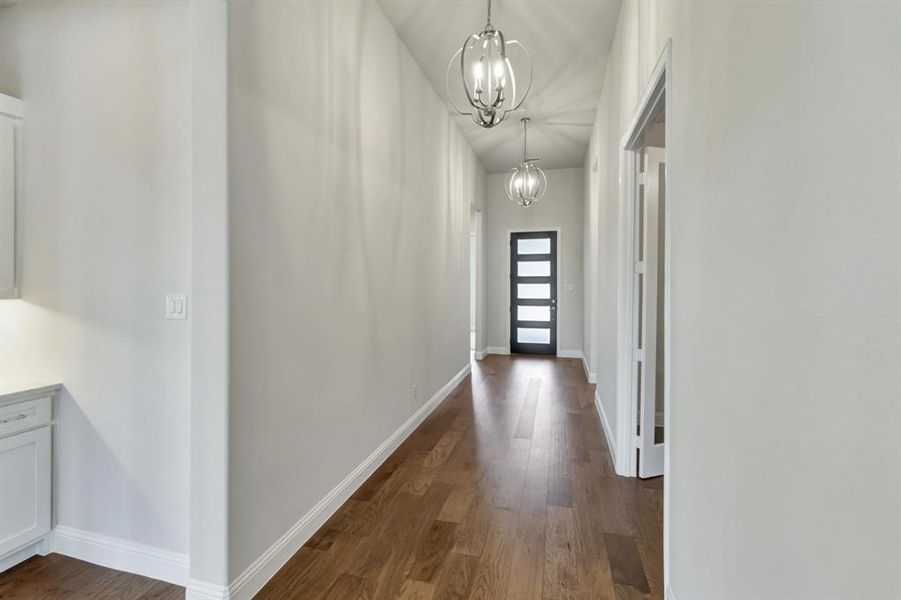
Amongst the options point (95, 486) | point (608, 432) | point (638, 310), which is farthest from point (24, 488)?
point (608, 432)

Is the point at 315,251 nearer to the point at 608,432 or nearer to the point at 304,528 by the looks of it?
the point at 304,528

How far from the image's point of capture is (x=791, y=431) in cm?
85

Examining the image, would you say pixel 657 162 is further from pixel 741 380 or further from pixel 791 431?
pixel 791 431

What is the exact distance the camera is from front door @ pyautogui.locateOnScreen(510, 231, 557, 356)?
7.62 meters

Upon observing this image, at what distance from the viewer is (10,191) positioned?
2141 mm

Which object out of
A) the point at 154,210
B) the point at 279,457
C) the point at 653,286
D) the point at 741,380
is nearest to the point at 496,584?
the point at 279,457

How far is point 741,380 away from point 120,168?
8.56 feet

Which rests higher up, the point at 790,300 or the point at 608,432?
the point at 790,300

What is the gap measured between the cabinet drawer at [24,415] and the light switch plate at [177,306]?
0.84 metres

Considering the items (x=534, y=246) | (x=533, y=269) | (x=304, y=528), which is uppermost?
(x=534, y=246)

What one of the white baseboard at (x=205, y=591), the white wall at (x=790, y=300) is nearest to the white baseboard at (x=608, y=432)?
the white wall at (x=790, y=300)

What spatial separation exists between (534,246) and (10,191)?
6732 millimetres

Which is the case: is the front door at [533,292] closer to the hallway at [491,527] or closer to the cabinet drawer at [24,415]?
the hallway at [491,527]

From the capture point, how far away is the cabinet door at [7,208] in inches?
82.8
